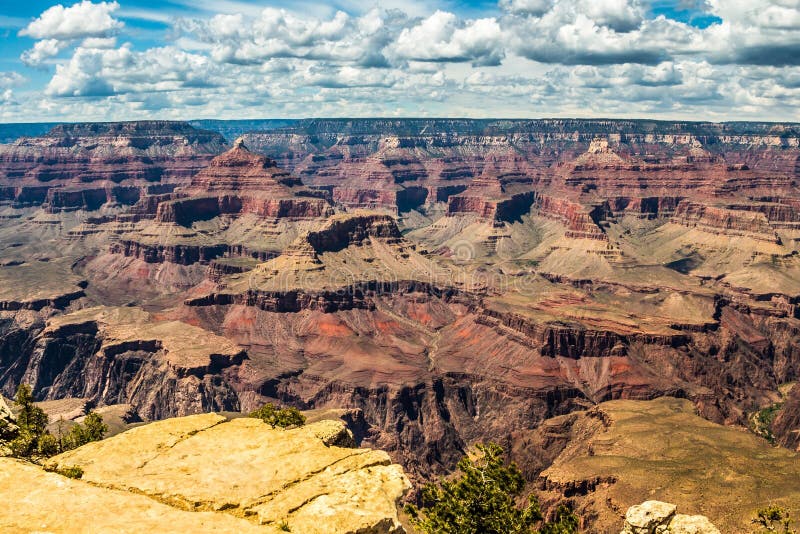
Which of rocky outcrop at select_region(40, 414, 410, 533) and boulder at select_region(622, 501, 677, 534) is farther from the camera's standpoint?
boulder at select_region(622, 501, 677, 534)

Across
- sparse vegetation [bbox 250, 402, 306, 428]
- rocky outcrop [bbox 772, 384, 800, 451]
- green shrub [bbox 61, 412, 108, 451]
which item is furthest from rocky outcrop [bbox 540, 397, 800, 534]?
green shrub [bbox 61, 412, 108, 451]

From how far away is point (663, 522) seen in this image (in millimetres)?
57062

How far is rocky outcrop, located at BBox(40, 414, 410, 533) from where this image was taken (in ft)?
126

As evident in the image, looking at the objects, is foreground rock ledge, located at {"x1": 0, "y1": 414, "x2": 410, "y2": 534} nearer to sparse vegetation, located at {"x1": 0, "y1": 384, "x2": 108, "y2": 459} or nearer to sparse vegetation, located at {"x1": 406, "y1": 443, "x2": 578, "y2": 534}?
sparse vegetation, located at {"x1": 0, "y1": 384, "x2": 108, "y2": 459}

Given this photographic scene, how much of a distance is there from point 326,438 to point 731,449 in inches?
3497

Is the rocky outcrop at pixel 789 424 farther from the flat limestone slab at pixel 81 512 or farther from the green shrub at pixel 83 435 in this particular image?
the flat limestone slab at pixel 81 512

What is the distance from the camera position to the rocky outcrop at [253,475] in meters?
38.5

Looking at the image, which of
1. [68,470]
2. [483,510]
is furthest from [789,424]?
[68,470]

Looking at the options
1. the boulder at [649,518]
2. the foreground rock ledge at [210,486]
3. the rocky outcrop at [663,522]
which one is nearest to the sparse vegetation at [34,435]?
the foreground rock ledge at [210,486]

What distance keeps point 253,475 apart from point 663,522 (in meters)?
36.6

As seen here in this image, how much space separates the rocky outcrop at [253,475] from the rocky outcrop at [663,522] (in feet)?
84.7

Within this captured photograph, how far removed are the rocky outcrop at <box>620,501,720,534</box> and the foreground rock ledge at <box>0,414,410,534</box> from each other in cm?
2611

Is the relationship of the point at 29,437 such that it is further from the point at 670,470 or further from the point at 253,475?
the point at 670,470

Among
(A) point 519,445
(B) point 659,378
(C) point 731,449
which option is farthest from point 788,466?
(B) point 659,378
